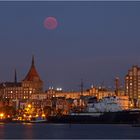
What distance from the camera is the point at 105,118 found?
367ft

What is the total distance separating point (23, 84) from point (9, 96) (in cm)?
548

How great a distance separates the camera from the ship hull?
109 m

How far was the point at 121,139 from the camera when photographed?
61.4m

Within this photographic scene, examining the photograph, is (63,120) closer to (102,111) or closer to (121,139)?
(102,111)

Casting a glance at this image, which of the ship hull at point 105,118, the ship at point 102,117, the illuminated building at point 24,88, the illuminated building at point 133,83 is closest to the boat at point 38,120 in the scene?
the ship at point 102,117

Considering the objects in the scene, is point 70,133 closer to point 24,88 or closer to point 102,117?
point 102,117

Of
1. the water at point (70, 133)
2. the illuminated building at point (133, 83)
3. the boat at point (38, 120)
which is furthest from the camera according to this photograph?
the illuminated building at point (133, 83)

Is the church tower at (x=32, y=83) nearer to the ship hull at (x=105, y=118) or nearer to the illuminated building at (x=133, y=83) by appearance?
the illuminated building at (x=133, y=83)

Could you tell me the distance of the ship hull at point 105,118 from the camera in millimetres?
108875

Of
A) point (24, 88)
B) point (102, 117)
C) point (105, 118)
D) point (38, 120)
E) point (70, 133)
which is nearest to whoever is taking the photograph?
point (70, 133)

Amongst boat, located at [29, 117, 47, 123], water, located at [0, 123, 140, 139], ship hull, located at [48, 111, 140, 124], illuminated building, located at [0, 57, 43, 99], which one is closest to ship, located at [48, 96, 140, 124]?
ship hull, located at [48, 111, 140, 124]

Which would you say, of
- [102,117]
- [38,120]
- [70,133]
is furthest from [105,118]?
[70,133]

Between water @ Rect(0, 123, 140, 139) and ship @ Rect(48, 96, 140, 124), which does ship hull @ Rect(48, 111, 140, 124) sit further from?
water @ Rect(0, 123, 140, 139)

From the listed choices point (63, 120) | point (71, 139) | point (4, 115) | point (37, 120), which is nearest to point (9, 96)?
point (4, 115)
